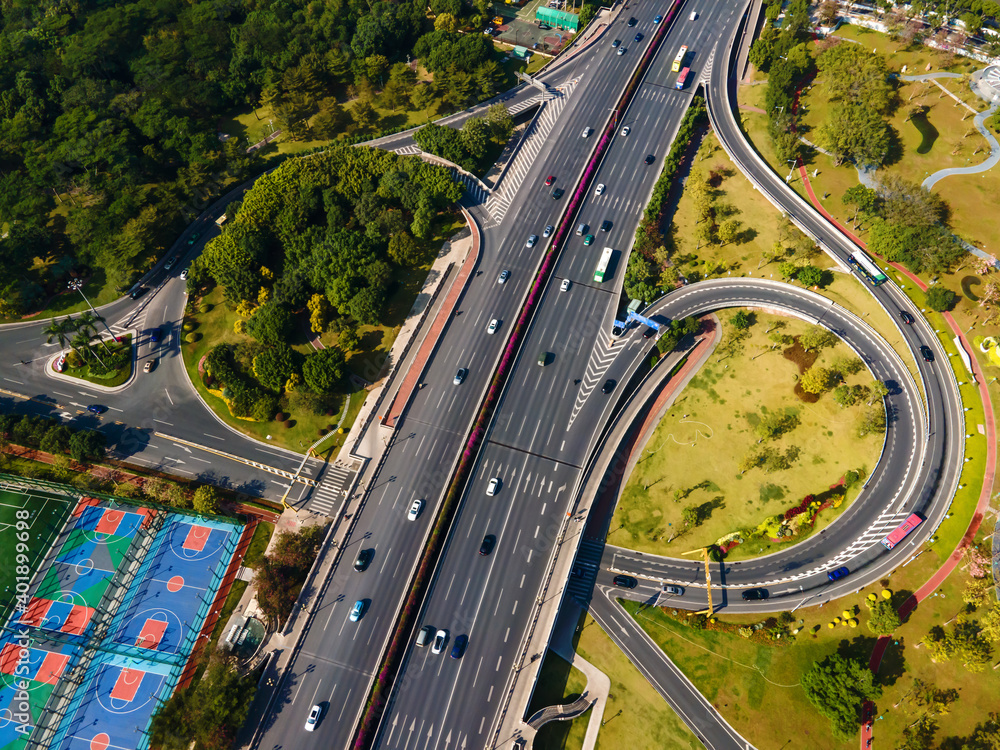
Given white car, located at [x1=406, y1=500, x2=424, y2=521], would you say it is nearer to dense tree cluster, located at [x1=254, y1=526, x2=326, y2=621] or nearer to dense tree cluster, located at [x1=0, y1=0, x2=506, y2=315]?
dense tree cluster, located at [x1=254, y1=526, x2=326, y2=621]

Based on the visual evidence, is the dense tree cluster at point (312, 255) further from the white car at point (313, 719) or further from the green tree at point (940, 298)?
the green tree at point (940, 298)

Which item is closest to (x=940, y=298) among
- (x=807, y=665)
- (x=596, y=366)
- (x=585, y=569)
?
(x=596, y=366)

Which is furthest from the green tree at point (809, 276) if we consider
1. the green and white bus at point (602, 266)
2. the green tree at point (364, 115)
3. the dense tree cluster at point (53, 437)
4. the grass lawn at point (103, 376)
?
the dense tree cluster at point (53, 437)

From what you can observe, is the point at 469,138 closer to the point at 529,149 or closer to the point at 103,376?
the point at 529,149

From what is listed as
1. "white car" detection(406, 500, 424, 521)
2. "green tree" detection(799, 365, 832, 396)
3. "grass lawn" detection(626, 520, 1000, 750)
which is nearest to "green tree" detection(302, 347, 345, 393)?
"white car" detection(406, 500, 424, 521)

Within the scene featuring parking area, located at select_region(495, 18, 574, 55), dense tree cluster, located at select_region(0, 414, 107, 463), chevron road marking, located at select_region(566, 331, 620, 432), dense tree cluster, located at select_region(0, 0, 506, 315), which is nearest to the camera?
dense tree cluster, located at select_region(0, 414, 107, 463)

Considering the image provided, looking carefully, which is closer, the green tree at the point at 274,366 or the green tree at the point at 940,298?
the green tree at the point at 940,298

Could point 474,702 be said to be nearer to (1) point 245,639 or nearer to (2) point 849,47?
(1) point 245,639

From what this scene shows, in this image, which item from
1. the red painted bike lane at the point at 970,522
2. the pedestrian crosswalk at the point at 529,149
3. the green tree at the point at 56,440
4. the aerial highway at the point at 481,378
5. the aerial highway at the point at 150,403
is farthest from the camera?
the pedestrian crosswalk at the point at 529,149
